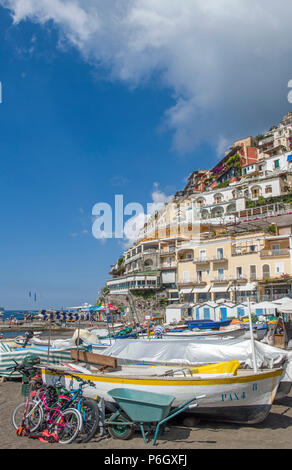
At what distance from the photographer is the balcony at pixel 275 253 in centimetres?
3819

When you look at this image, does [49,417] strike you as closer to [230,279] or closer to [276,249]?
[230,279]

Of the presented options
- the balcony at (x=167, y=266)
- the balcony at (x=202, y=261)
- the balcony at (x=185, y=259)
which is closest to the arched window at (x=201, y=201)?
the balcony at (x=167, y=266)

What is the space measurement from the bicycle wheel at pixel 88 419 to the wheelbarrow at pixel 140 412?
0.30 metres

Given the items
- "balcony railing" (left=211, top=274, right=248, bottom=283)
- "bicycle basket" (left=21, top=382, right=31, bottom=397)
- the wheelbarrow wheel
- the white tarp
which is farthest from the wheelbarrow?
"balcony railing" (left=211, top=274, right=248, bottom=283)

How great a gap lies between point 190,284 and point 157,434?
3949cm

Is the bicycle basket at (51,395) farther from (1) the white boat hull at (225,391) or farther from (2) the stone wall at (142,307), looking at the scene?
(2) the stone wall at (142,307)

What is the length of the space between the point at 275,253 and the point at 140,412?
35.6 meters

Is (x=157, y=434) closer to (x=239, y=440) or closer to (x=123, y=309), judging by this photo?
(x=239, y=440)

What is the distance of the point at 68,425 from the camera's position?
23.6 ft

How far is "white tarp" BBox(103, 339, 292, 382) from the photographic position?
34.0 feet

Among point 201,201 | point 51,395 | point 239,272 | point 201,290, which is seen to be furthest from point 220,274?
point 51,395

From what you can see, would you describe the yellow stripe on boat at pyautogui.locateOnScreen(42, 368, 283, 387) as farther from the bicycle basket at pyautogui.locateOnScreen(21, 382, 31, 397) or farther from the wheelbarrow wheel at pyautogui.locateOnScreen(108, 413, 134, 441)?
the bicycle basket at pyautogui.locateOnScreen(21, 382, 31, 397)
